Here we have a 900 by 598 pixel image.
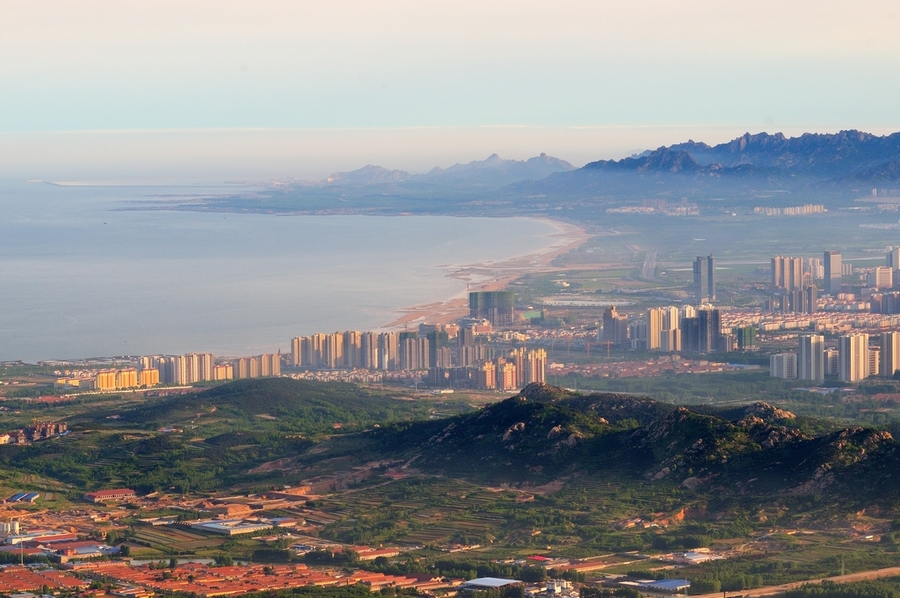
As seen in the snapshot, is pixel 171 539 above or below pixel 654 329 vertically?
above

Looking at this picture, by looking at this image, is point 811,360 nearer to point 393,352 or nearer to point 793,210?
point 393,352

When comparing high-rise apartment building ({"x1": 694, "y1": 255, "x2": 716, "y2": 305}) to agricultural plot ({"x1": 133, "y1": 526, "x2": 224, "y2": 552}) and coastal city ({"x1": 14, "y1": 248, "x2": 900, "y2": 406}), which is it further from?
agricultural plot ({"x1": 133, "y1": 526, "x2": 224, "y2": 552})

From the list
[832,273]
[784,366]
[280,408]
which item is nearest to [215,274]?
[832,273]

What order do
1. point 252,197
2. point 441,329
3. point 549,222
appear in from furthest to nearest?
1. point 252,197
2. point 549,222
3. point 441,329

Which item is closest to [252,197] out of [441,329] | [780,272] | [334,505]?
[780,272]

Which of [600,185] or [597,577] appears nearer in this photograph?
[597,577]

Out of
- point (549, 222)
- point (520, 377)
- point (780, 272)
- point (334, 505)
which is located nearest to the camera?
point (334, 505)

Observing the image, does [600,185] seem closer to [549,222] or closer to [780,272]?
[549,222]
